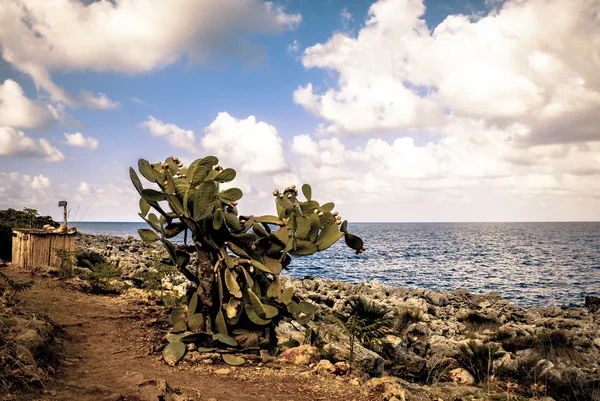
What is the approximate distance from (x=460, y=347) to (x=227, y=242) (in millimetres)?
5041

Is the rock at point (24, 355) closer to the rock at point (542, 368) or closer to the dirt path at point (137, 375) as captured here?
the dirt path at point (137, 375)

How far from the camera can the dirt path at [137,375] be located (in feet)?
12.2

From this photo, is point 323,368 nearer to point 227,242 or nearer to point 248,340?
point 248,340

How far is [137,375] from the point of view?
4.06 m

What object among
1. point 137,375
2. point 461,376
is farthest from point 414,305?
point 137,375

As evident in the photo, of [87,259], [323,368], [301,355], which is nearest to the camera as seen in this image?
[323,368]

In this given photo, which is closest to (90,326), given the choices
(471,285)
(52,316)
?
(52,316)

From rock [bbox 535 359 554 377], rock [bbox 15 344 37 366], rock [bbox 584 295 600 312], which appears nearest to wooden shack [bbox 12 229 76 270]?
rock [bbox 15 344 37 366]

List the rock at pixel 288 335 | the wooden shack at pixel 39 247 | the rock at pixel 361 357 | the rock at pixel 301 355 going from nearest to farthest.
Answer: the rock at pixel 301 355, the rock at pixel 361 357, the rock at pixel 288 335, the wooden shack at pixel 39 247

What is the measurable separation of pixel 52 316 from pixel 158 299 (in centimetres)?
207

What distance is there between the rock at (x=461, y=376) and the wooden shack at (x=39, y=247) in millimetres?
7614

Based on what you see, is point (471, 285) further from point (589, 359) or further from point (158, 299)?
point (158, 299)

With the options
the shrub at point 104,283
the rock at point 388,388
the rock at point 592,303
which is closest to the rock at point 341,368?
the rock at point 388,388

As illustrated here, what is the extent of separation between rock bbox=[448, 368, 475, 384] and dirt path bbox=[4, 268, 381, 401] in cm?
286
